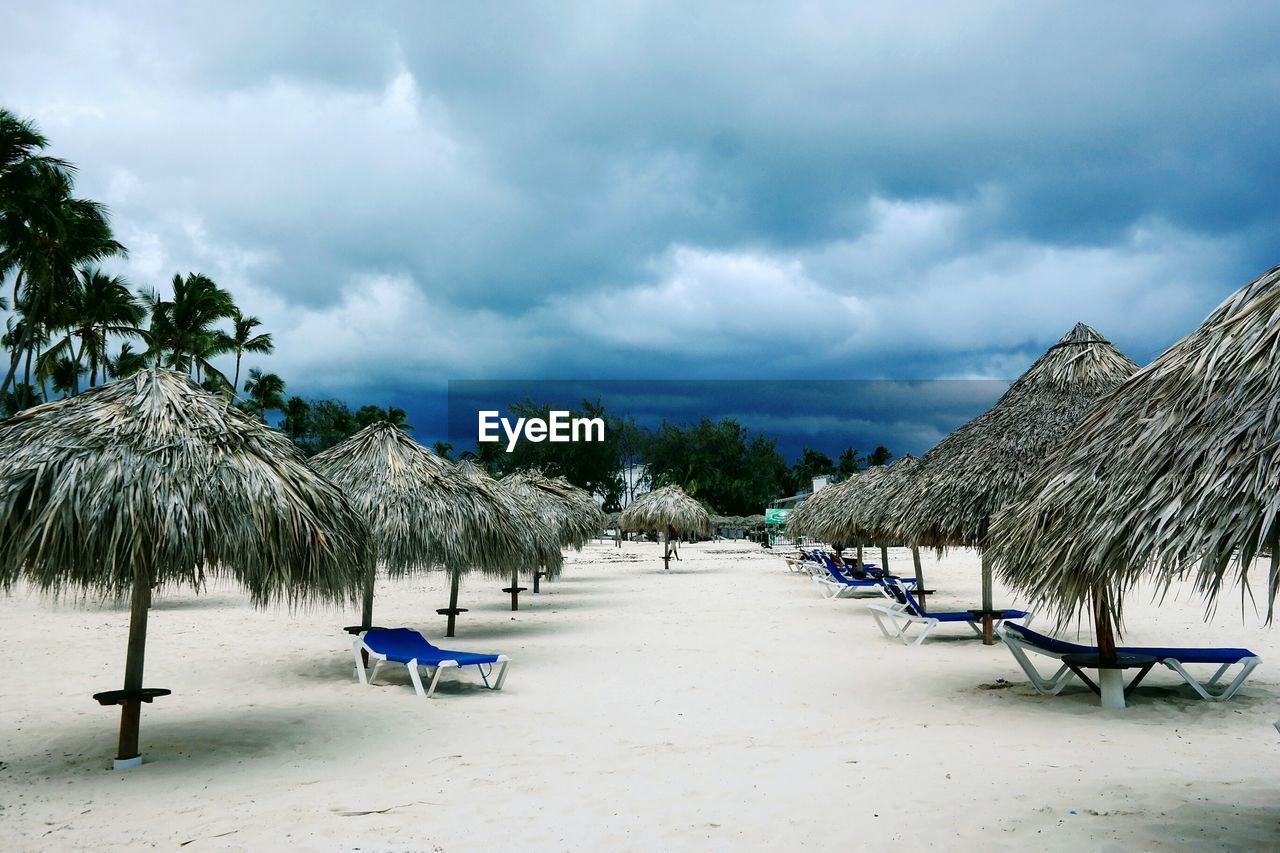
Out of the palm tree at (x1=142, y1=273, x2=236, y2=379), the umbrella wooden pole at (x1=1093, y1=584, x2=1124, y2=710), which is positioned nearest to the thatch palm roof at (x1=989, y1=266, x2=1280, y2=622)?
the umbrella wooden pole at (x1=1093, y1=584, x2=1124, y2=710)

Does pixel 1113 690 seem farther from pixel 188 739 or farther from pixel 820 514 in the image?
pixel 820 514

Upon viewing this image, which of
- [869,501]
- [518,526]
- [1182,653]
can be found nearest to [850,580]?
[869,501]

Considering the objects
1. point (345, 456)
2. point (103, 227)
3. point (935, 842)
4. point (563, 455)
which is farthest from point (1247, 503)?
point (563, 455)

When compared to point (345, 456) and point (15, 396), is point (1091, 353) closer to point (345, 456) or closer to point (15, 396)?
point (345, 456)

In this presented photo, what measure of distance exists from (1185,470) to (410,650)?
6.88m

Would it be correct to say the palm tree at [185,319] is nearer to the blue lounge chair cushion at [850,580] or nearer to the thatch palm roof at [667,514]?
the thatch palm roof at [667,514]

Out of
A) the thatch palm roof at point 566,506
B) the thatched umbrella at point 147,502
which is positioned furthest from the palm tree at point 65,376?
the thatched umbrella at point 147,502

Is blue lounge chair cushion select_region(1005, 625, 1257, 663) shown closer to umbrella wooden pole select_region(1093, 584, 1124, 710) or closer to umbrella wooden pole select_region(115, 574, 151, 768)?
umbrella wooden pole select_region(1093, 584, 1124, 710)

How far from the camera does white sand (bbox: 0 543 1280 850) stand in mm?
4172

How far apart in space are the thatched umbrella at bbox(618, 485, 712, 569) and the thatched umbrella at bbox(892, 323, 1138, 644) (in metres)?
18.2

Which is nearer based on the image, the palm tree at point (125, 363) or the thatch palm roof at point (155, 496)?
the thatch palm roof at point (155, 496)

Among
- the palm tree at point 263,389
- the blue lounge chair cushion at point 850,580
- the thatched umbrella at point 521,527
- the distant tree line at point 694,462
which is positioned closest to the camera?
the thatched umbrella at point 521,527

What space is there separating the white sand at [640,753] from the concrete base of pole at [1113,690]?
176 millimetres

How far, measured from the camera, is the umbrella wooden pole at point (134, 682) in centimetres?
552
